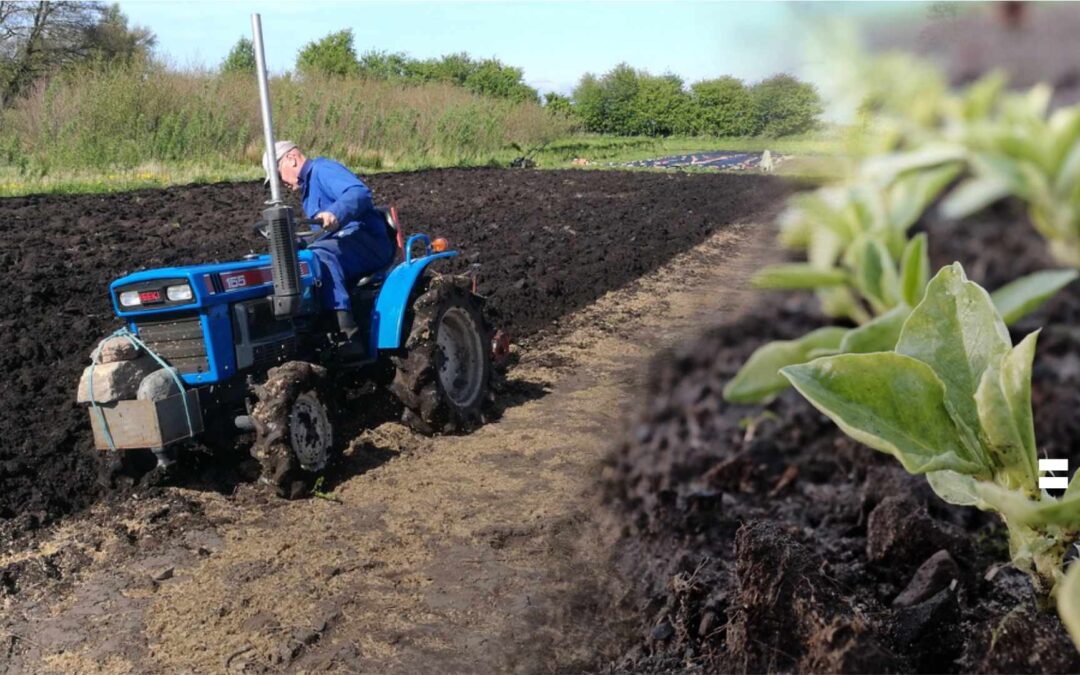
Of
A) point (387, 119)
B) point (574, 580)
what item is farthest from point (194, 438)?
point (387, 119)

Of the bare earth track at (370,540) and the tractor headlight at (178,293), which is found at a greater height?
the tractor headlight at (178,293)

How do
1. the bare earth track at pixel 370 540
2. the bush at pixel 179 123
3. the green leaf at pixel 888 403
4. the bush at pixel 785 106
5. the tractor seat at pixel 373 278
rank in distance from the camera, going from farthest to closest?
the bush at pixel 179 123, the tractor seat at pixel 373 278, the bare earth track at pixel 370 540, the green leaf at pixel 888 403, the bush at pixel 785 106

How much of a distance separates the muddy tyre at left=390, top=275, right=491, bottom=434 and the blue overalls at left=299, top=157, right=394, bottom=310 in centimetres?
30

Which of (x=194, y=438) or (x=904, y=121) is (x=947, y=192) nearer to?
(x=904, y=121)

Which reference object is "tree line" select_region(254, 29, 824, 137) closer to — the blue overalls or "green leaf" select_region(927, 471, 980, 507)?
"green leaf" select_region(927, 471, 980, 507)

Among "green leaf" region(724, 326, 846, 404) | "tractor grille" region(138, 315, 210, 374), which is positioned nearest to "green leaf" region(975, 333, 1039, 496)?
"green leaf" region(724, 326, 846, 404)

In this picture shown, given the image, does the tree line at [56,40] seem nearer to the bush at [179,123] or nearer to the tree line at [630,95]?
the bush at [179,123]

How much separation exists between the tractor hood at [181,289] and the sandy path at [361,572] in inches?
29.0

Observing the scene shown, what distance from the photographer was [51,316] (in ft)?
20.1

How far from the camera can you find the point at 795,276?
0.57 meters

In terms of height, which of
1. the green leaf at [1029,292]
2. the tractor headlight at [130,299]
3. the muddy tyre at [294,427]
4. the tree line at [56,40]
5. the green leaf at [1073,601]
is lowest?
the muddy tyre at [294,427]

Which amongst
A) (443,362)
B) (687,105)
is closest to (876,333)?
(687,105)

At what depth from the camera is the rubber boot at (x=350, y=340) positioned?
4.36 m

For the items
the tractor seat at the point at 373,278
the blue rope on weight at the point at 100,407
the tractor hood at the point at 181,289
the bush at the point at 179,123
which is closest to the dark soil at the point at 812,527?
the blue rope on weight at the point at 100,407
